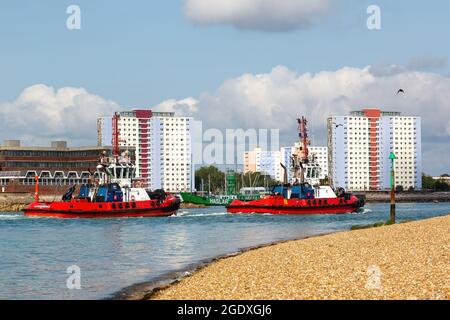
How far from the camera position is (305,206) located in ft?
349

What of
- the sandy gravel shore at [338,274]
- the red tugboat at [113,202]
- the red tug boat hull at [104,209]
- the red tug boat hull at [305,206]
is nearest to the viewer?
the sandy gravel shore at [338,274]

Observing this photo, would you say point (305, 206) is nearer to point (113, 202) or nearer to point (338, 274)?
point (113, 202)

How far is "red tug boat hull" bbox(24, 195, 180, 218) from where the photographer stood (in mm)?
97938

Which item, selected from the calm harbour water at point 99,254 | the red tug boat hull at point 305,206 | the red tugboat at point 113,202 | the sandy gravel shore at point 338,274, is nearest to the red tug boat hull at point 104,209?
the red tugboat at point 113,202

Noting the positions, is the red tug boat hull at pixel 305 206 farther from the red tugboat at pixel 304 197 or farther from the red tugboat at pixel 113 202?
the red tugboat at pixel 113 202

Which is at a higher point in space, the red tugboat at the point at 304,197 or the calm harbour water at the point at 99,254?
the red tugboat at the point at 304,197

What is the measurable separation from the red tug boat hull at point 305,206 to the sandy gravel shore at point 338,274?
69.3 m

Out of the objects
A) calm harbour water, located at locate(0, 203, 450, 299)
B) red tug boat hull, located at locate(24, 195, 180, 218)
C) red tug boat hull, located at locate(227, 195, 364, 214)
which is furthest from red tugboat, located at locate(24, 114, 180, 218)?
calm harbour water, located at locate(0, 203, 450, 299)

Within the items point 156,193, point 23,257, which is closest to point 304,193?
point 156,193

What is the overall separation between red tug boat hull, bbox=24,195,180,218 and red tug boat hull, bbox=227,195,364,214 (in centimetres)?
1484

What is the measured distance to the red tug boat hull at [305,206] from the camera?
106 meters

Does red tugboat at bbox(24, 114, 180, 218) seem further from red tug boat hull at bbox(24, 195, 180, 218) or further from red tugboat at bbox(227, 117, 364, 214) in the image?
red tugboat at bbox(227, 117, 364, 214)

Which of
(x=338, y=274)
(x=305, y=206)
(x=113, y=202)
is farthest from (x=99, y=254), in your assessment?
(x=305, y=206)

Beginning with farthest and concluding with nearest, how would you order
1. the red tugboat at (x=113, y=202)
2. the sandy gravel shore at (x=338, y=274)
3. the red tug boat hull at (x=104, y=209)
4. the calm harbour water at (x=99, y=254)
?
the red tugboat at (x=113, y=202)
the red tug boat hull at (x=104, y=209)
the calm harbour water at (x=99, y=254)
the sandy gravel shore at (x=338, y=274)
